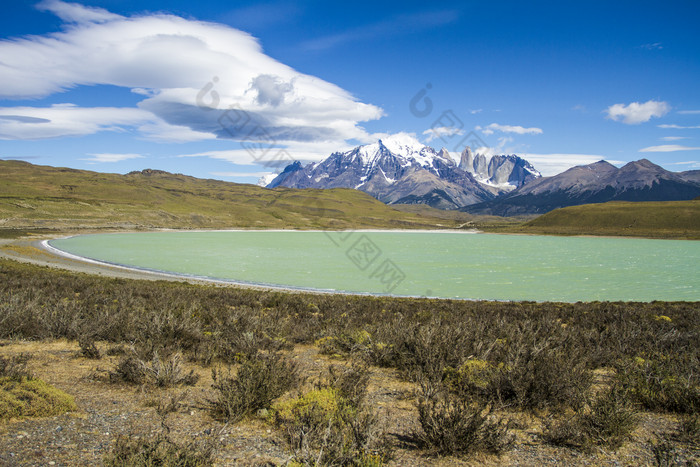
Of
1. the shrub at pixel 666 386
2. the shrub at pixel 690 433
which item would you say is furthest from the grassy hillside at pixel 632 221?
the shrub at pixel 690 433

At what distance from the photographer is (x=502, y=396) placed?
6531 millimetres

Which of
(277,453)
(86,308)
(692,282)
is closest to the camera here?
(277,453)

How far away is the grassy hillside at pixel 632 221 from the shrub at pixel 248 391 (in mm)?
176984

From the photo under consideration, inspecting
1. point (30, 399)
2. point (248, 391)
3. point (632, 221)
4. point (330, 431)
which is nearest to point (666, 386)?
point (330, 431)

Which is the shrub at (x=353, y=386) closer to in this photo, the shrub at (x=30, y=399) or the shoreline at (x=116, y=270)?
the shrub at (x=30, y=399)

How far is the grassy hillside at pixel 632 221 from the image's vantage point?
151500 mm

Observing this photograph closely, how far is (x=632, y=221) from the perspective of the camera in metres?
169

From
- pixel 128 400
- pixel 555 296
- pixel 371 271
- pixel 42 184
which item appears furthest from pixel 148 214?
pixel 128 400

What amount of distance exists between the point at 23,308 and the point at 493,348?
12.8 meters

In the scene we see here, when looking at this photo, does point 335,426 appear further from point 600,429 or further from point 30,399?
point 30,399

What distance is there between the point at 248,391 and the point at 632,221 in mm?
204865

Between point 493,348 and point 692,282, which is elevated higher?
point 493,348

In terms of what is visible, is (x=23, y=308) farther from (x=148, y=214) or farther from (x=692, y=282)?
(x=148, y=214)

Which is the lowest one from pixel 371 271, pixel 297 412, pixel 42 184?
pixel 371 271
